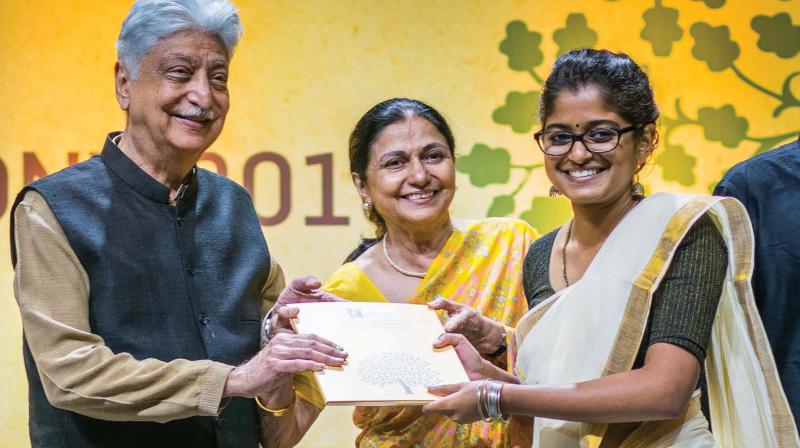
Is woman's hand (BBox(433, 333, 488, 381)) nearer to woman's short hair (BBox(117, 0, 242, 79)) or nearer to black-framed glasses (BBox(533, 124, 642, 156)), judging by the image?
black-framed glasses (BBox(533, 124, 642, 156))

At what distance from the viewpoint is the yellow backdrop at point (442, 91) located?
3.90m

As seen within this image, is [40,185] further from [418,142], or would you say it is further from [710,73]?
[710,73]

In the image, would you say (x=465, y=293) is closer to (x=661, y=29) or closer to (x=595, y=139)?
(x=595, y=139)

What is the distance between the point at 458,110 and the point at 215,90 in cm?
182

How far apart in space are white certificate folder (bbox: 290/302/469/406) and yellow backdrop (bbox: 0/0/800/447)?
63.7 inches

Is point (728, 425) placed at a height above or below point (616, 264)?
below

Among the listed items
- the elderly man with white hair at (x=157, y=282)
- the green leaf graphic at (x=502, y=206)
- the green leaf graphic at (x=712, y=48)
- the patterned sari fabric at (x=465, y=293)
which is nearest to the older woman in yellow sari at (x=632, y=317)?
the patterned sari fabric at (x=465, y=293)

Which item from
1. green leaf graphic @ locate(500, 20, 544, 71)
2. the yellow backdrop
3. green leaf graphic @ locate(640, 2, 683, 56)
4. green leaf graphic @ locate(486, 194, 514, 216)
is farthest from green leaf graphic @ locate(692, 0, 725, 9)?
green leaf graphic @ locate(486, 194, 514, 216)

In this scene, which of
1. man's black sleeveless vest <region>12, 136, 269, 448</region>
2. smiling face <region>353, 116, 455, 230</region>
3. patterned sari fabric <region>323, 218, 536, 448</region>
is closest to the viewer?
man's black sleeveless vest <region>12, 136, 269, 448</region>

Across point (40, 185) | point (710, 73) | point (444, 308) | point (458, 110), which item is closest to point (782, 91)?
point (710, 73)

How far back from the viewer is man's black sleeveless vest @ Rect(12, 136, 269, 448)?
2.07 m

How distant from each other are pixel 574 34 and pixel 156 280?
2324mm

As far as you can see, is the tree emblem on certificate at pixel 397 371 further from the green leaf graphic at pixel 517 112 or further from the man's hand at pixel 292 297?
the green leaf graphic at pixel 517 112

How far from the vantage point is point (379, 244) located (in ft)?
9.43
